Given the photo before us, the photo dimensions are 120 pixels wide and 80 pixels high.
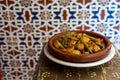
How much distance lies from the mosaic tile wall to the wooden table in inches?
18.7

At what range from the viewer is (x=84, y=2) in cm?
133

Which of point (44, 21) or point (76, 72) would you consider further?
point (44, 21)

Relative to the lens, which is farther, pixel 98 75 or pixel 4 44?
pixel 4 44

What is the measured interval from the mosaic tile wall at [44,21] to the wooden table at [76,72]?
474 millimetres

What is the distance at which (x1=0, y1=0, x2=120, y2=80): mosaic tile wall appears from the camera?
1332mm

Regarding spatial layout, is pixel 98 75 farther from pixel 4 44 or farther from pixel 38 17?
pixel 4 44

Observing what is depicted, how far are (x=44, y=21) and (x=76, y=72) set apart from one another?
574 mm

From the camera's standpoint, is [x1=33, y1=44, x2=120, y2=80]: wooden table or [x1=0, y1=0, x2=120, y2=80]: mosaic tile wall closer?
[x1=33, y1=44, x2=120, y2=80]: wooden table

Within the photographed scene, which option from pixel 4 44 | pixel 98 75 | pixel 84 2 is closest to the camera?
pixel 98 75

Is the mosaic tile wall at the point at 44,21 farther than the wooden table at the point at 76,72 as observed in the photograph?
Yes

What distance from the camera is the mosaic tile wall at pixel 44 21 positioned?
1.33 m

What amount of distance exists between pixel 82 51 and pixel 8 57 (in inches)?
29.2

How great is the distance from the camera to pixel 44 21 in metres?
1.38

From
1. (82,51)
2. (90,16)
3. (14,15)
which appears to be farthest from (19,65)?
(82,51)
